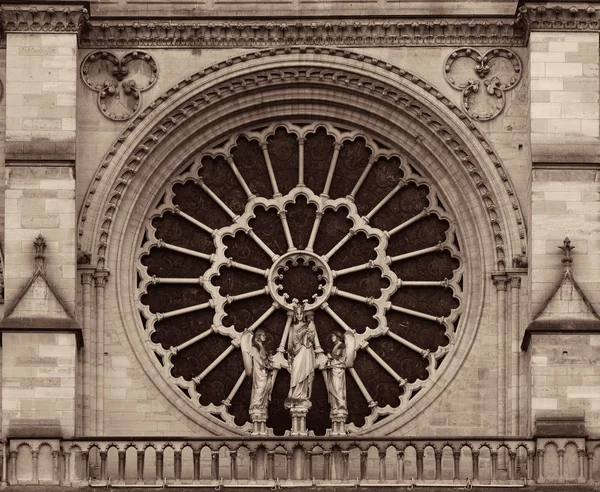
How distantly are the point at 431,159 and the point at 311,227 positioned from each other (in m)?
1.58

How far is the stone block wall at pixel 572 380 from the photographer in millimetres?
34125

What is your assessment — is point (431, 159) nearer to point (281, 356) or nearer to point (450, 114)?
point (450, 114)

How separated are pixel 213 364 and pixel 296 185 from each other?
2.32 metres

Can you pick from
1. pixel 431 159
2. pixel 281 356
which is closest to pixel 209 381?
pixel 281 356

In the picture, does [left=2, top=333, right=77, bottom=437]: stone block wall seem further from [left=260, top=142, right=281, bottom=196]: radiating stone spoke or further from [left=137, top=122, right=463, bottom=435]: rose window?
[left=260, top=142, right=281, bottom=196]: radiating stone spoke

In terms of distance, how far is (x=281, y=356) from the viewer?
35.3m

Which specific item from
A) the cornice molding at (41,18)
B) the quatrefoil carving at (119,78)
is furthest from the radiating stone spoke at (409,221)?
the cornice molding at (41,18)

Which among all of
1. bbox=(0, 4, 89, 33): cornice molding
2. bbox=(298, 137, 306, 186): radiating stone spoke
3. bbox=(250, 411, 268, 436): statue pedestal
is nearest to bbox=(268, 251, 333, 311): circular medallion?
bbox=(298, 137, 306, 186): radiating stone spoke

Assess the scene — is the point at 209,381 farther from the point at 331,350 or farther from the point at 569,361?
the point at 569,361

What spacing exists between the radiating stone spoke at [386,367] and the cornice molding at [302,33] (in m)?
3.52

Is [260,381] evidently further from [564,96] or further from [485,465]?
[564,96]

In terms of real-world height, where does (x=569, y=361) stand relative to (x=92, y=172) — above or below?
below

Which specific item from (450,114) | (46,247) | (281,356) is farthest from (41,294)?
(450,114)

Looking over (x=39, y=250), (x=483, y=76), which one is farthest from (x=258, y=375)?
(x=483, y=76)
